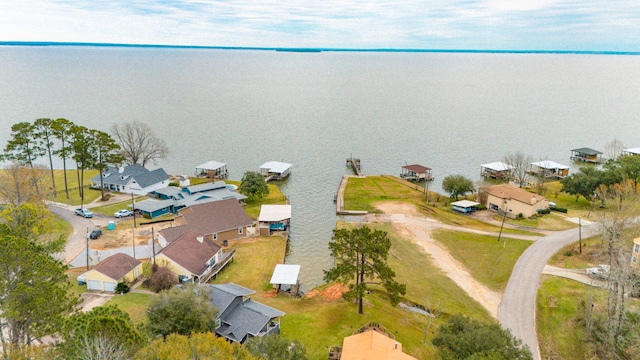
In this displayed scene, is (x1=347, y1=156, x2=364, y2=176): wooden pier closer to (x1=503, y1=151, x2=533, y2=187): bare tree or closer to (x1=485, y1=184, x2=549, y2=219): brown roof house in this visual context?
(x1=485, y1=184, x2=549, y2=219): brown roof house

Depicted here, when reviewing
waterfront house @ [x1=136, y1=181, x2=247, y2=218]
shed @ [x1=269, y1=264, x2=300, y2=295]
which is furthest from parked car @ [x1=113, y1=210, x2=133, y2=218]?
shed @ [x1=269, y1=264, x2=300, y2=295]

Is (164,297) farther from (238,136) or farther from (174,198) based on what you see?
(238,136)

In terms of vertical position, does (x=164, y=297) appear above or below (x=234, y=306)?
above

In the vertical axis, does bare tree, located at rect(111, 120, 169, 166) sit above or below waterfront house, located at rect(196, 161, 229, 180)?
above

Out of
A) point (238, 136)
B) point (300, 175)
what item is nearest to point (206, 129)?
point (238, 136)

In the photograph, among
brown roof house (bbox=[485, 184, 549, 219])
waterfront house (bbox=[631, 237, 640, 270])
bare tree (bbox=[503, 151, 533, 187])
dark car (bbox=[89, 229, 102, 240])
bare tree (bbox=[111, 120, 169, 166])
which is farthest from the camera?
bare tree (bbox=[503, 151, 533, 187])

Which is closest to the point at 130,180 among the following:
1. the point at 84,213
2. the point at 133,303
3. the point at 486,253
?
the point at 84,213

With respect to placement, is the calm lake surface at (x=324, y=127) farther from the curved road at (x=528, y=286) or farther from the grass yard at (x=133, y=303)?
the curved road at (x=528, y=286)

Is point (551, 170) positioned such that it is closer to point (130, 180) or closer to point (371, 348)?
point (371, 348)
